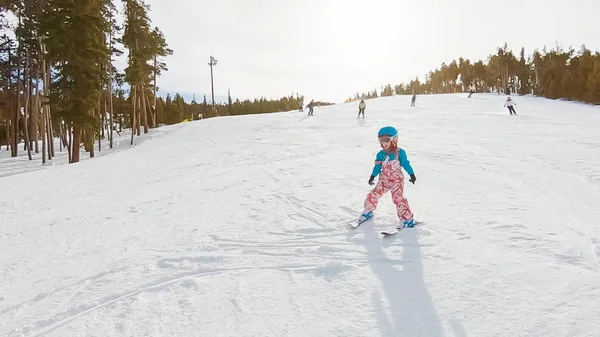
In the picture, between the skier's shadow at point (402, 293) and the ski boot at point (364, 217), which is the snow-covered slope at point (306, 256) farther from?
the ski boot at point (364, 217)

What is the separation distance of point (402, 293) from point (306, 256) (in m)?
1.48

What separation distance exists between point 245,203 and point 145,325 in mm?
4472

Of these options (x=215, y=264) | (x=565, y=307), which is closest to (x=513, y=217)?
(x=565, y=307)

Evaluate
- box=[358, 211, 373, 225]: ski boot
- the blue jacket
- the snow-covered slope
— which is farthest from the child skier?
box=[358, 211, 373, 225]: ski boot

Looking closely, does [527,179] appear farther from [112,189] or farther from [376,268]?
[112,189]

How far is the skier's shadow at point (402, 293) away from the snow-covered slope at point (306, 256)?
0.02 metres

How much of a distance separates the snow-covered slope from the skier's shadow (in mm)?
19

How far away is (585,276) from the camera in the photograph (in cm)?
371

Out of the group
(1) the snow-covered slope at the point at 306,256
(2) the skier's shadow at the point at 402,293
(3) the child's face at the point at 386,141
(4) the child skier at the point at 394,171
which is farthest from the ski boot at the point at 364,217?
(3) the child's face at the point at 386,141

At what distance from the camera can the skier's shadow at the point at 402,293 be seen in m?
3.13

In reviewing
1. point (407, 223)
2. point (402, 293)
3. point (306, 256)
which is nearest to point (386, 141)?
point (407, 223)

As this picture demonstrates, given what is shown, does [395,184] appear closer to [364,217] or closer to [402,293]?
[364,217]

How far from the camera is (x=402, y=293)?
3.68 m

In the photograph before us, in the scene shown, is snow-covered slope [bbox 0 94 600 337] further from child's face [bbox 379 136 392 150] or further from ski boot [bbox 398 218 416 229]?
child's face [bbox 379 136 392 150]
